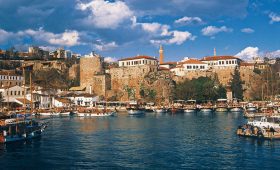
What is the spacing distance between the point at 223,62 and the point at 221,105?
12.4 metres

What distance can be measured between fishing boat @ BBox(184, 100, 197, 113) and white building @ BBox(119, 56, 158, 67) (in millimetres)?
13647

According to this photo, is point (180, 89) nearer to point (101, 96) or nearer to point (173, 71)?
point (173, 71)

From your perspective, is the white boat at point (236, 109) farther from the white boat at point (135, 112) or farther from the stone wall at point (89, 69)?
the stone wall at point (89, 69)

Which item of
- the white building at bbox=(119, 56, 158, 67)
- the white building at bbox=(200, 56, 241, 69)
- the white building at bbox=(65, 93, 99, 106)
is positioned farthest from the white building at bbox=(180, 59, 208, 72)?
the white building at bbox=(65, 93, 99, 106)

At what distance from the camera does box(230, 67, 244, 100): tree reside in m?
74.1

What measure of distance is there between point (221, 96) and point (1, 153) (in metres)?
55.1

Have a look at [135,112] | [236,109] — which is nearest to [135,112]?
[135,112]

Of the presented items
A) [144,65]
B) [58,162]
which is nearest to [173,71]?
[144,65]

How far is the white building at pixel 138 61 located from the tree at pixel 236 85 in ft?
62.1

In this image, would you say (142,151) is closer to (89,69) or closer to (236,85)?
(236,85)

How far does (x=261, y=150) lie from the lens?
27.0 m

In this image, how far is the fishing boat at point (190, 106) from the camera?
68.0 m

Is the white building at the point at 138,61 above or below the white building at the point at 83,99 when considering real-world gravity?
above

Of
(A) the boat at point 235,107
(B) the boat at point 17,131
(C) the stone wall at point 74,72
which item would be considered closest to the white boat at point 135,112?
(A) the boat at point 235,107
